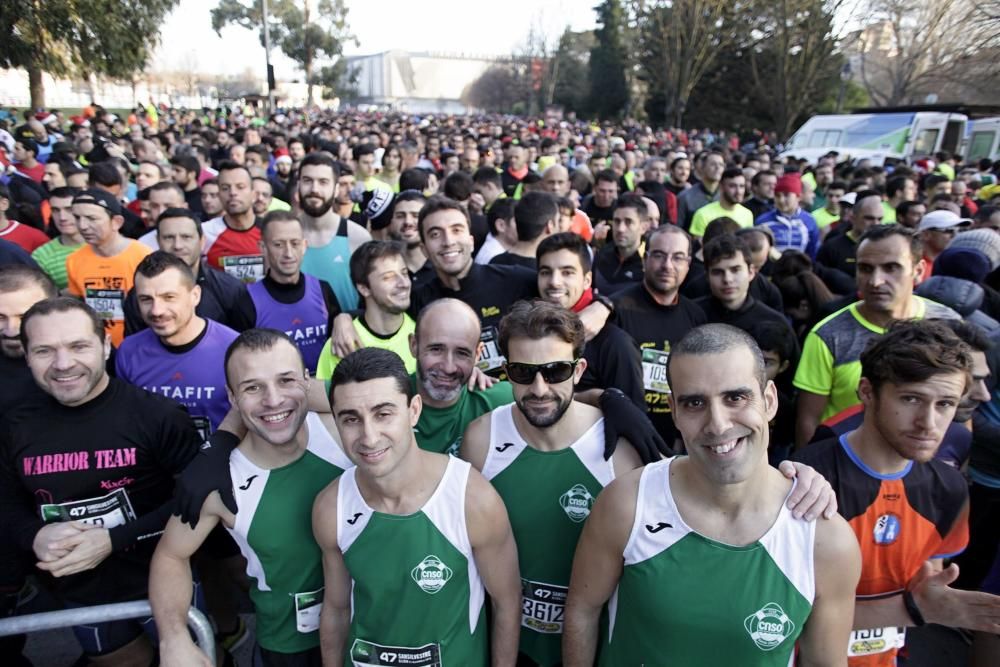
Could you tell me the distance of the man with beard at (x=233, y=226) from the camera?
5.65 metres

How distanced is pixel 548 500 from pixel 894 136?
21704 millimetres

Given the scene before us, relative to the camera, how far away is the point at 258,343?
255 cm

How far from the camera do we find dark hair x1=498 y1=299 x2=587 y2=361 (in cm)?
238

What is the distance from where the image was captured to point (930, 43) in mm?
29953

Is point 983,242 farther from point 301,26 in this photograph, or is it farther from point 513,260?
point 301,26

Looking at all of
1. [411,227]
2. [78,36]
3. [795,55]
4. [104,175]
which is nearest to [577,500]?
[411,227]

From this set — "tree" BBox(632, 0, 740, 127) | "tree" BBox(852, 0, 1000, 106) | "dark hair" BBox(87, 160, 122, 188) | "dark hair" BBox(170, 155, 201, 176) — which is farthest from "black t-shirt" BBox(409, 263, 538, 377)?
"tree" BBox(632, 0, 740, 127)

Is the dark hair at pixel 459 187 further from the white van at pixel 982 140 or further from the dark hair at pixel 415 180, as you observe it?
the white van at pixel 982 140

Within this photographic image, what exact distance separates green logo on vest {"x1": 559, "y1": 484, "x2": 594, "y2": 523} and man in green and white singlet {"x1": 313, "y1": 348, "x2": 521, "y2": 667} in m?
0.26

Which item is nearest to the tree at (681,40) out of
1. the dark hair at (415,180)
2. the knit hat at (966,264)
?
the dark hair at (415,180)

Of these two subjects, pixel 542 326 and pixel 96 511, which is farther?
pixel 96 511

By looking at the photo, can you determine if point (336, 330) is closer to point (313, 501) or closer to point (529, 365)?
point (313, 501)

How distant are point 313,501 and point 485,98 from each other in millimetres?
93857

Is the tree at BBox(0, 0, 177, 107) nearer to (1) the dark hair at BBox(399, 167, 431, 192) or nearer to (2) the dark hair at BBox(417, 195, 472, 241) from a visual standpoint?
(1) the dark hair at BBox(399, 167, 431, 192)
